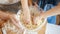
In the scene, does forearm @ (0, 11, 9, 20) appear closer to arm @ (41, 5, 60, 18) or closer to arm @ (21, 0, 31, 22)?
arm @ (21, 0, 31, 22)

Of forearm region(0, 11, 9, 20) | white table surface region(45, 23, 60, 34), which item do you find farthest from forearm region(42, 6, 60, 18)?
forearm region(0, 11, 9, 20)

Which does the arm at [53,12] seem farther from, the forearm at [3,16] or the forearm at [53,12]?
the forearm at [3,16]

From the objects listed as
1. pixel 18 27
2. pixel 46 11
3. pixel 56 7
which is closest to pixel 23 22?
pixel 18 27

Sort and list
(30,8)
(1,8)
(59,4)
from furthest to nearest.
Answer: (1,8)
(30,8)
(59,4)

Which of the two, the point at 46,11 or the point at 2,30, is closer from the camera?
the point at 46,11

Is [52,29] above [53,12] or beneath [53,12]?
beneath

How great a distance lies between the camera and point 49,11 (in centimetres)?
142

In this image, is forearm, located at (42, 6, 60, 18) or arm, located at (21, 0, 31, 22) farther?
arm, located at (21, 0, 31, 22)

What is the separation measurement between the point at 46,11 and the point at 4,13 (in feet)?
1.66

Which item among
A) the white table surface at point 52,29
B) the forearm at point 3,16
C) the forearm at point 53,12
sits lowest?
Answer: the white table surface at point 52,29

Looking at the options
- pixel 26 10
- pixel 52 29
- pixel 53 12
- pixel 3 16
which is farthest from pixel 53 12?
pixel 3 16

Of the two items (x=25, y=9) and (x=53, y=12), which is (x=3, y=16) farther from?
(x=53, y=12)

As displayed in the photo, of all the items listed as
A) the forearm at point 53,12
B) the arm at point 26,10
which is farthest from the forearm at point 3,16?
the forearm at point 53,12

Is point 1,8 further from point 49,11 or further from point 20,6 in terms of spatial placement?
point 49,11
